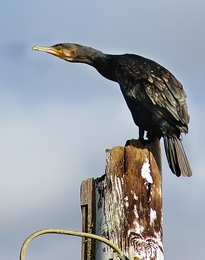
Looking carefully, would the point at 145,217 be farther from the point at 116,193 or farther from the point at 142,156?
the point at 142,156

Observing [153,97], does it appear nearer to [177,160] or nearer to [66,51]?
[177,160]

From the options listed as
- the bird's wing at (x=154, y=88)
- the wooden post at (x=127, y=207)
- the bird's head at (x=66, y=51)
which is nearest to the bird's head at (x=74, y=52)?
the bird's head at (x=66, y=51)

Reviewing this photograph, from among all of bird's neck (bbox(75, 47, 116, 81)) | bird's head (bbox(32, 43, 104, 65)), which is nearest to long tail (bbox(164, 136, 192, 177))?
bird's neck (bbox(75, 47, 116, 81))

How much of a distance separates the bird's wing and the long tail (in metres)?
0.32

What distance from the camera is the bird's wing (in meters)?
6.63

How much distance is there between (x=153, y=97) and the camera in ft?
22.2

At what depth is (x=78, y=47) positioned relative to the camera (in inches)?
313

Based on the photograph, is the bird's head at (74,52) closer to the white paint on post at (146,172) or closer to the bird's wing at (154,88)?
the bird's wing at (154,88)

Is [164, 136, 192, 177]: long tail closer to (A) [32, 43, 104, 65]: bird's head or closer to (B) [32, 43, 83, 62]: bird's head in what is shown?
(A) [32, 43, 104, 65]: bird's head

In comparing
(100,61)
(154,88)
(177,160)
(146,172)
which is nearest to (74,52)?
(100,61)

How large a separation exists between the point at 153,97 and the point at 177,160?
2.91 feet

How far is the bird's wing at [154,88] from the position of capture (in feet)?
21.8

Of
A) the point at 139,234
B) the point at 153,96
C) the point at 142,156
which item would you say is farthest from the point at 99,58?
the point at 139,234

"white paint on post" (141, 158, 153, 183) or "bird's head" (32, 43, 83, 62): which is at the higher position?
"bird's head" (32, 43, 83, 62)
